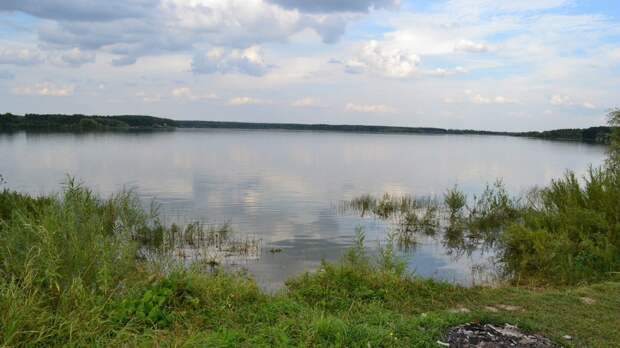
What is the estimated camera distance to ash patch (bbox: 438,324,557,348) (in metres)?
4.71

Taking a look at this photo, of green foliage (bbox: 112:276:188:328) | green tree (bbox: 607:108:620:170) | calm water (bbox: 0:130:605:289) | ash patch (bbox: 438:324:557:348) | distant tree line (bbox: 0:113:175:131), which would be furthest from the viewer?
distant tree line (bbox: 0:113:175:131)

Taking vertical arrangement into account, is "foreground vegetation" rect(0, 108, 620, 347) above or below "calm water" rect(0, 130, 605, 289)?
above

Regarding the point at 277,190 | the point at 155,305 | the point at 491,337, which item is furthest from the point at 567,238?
the point at 277,190

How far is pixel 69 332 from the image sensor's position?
4.24 meters

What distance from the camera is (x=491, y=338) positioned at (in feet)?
15.9

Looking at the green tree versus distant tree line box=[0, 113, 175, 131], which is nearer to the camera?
the green tree

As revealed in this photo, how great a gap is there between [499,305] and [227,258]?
7.32m

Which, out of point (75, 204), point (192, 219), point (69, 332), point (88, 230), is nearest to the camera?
point (69, 332)

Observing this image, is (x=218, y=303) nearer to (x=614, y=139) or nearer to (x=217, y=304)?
(x=217, y=304)

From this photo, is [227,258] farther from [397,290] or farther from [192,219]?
[397,290]

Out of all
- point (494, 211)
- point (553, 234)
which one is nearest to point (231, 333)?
point (553, 234)

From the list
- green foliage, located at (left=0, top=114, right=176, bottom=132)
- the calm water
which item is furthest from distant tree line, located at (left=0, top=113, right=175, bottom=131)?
the calm water

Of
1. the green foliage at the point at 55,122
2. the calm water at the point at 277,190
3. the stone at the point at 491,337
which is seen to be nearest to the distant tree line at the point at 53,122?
the green foliage at the point at 55,122

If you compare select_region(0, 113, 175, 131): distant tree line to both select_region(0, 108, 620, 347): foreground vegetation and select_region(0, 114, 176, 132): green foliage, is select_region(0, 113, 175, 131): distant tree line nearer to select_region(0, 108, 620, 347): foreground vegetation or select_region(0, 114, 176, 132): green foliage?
select_region(0, 114, 176, 132): green foliage
